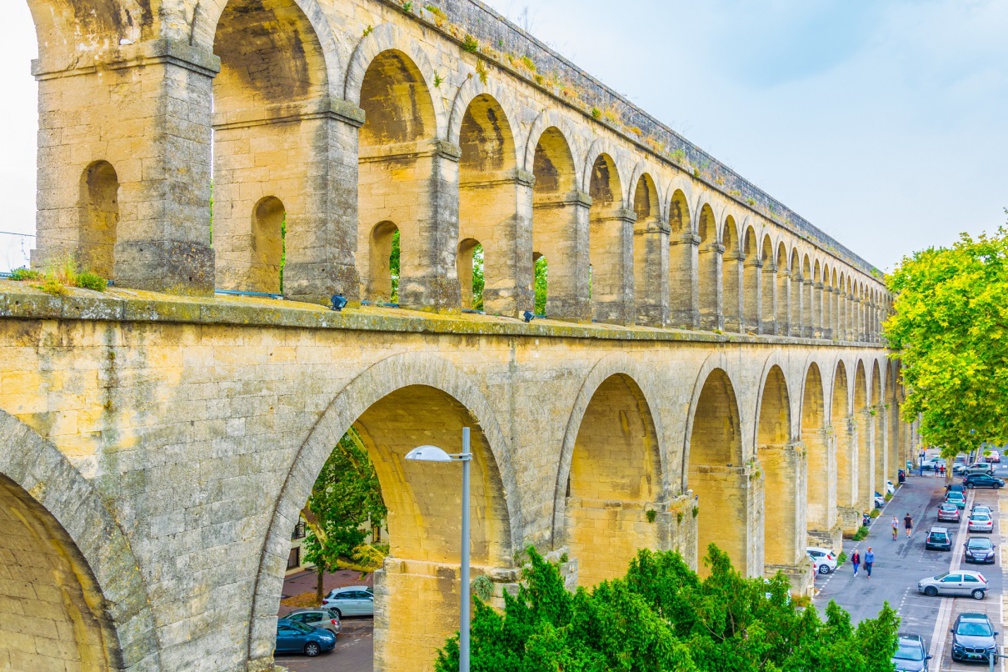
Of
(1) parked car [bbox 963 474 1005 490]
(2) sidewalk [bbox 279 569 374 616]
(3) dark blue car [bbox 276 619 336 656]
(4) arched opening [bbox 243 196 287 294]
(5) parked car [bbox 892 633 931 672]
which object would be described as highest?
(4) arched opening [bbox 243 196 287 294]

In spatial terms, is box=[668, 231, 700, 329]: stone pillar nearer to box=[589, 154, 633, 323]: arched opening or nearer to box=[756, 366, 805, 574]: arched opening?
box=[589, 154, 633, 323]: arched opening

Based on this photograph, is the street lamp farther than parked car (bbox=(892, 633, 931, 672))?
No

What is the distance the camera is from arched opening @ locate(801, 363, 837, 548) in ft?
117

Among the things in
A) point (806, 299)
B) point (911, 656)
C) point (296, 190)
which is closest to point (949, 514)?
point (806, 299)

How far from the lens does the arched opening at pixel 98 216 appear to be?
855 centimetres

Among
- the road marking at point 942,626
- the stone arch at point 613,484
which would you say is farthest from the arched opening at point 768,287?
the stone arch at point 613,484

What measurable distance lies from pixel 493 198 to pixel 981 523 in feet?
110

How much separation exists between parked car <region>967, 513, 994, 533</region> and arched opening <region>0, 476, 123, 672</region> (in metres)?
39.6

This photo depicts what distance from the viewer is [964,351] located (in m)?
28.8

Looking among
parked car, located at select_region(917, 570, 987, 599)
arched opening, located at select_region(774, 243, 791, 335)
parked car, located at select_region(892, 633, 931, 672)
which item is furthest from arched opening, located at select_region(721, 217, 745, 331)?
parked car, located at select_region(917, 570, 987, 599)

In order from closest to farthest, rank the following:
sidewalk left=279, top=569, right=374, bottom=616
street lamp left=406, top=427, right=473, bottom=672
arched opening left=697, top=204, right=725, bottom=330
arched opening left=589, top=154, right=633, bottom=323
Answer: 1. street lamp left=406, top=427, right=473, bottom=672
2. arched opening left=589, top=154, right=633, bottom=323
3. arched opening left=697, top=204, right=725, bottom=330
4. sidewalk left=279, top=569, right=374, bottom=616

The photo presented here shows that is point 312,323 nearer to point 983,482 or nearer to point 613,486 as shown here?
point 613,486

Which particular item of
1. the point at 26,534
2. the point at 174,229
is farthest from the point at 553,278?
the point at 26,534

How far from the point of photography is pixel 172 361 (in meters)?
7.64
